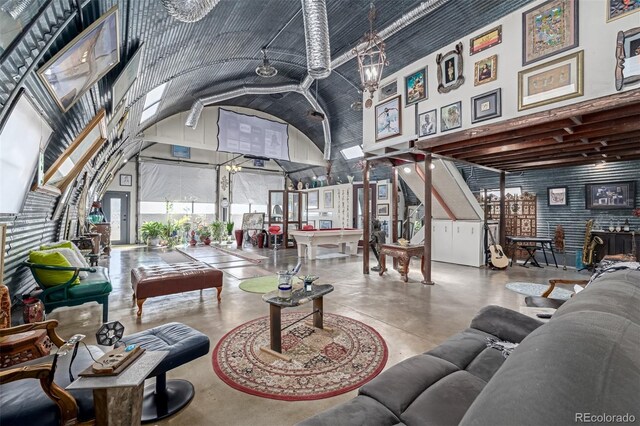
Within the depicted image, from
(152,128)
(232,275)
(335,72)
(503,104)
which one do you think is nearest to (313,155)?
(335,72)

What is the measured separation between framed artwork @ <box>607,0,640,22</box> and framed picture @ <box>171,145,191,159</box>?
1318cm

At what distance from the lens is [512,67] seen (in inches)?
166

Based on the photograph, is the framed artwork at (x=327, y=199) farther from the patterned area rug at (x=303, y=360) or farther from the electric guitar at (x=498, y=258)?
the patterned area rug at (x=303, y=360)

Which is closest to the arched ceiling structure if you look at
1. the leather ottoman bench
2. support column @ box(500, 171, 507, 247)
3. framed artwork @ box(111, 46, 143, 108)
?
framed artwork @ box(111, 46, 143, 108)

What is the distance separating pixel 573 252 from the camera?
7.10m

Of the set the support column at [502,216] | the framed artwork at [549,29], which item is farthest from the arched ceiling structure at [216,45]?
the support column at [502,216]

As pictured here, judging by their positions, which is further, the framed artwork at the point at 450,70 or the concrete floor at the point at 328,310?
the framed artwork at the point at 450,70

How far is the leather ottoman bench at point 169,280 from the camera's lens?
3630 millimetres

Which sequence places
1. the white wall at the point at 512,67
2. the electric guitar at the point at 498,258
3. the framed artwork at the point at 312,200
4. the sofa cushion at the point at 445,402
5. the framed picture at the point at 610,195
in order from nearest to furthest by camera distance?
the sofa cushion at the point at 445,402 → the white wall at the point at 512,67 → the framed picture at the point at 610,195 → the electric guitar at the point at 498,258 → the framed artwork at the point at 312,200

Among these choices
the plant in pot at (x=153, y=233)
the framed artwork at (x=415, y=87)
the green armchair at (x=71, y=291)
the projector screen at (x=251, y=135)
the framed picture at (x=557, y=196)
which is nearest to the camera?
the green armchair at (x=71, y=291)

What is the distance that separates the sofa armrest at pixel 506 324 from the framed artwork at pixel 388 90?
491cm

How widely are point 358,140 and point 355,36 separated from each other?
15.4 ft

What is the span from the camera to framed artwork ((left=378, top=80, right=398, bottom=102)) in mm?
5863

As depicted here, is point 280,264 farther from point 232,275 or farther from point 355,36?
point 355,36
